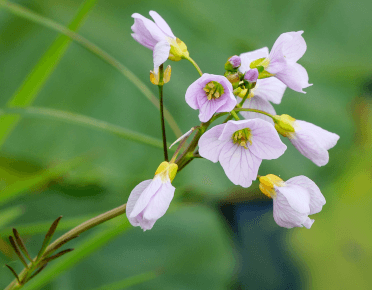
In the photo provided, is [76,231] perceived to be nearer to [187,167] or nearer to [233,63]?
[233,63]

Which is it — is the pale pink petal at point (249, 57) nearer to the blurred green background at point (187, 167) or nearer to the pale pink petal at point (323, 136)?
the pale pink petal at point (323, 136)

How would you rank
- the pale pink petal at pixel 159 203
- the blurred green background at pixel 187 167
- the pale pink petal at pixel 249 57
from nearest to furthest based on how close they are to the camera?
the pale pink petal at pixel 159 203, the pale pink petal at pixel 249 57, the blurred green background at pixel 187 167

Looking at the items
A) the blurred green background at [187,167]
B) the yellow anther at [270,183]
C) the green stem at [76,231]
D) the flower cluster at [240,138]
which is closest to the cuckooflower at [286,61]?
the flower cluster at [240,138]

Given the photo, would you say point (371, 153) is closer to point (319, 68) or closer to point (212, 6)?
point (319, 68)

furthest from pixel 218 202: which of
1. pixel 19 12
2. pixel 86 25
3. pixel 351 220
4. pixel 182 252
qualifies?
pixel 19 12

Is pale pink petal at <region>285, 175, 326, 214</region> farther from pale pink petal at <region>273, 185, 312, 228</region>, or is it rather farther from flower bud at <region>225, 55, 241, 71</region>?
flower bud at <region>225, 55, 241, 71</region>

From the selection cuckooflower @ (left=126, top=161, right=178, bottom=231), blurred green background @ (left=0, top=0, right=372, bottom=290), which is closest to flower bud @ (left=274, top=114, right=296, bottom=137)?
cuckooflower @ (left=126, top=161, right=178, bottom=231)

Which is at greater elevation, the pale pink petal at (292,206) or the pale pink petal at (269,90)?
the pale pink petal at (269,90)
